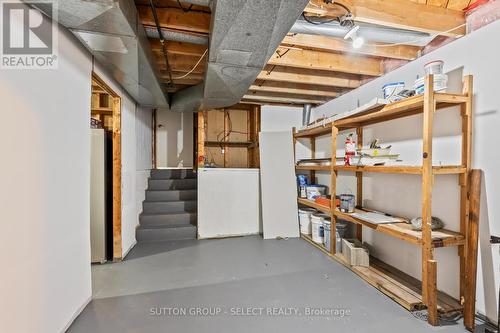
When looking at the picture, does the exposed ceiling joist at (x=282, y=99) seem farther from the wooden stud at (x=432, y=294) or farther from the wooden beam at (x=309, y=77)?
the wooden stud at (x=432, y=294)

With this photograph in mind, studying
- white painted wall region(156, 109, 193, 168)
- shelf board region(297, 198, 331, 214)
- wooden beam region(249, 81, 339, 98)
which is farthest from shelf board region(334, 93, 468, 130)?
white painted wall region(156, 109, 193, 168)

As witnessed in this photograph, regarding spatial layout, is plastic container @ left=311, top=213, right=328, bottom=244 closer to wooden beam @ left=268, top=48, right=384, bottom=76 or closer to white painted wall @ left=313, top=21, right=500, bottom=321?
white painted wall @ left=313, top=21, right=500, bottom=321

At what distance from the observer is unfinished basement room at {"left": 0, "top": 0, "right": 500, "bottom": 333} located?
57.6 inches

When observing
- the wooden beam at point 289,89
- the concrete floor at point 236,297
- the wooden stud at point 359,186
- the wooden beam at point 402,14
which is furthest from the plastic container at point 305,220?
the wooden beam at point 402,14

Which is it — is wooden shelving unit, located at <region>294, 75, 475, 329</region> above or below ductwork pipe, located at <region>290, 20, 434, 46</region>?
below

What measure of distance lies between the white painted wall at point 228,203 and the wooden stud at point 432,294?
105 inches

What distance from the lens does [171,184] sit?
4.70 m

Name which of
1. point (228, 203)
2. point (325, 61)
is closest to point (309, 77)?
point (325, 61)

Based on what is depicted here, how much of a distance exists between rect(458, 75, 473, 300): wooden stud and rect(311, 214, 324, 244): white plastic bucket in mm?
1720

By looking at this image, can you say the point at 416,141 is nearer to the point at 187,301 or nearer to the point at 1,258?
the point at 187,301

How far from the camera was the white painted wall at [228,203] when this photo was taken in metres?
4.03

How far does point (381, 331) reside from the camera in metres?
1.77

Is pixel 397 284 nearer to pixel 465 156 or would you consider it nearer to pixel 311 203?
pixel 465 156

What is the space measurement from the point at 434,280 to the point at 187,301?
200cm
